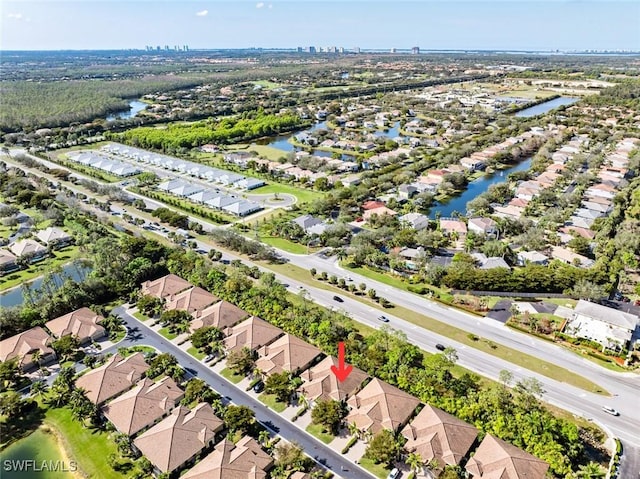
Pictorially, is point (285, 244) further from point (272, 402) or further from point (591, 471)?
point (591, 471)

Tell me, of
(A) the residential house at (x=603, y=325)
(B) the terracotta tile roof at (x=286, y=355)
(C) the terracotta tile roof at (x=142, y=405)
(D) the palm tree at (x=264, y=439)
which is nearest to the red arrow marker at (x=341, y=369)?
(B) the terracotta tile roof at (x=286, y=355)

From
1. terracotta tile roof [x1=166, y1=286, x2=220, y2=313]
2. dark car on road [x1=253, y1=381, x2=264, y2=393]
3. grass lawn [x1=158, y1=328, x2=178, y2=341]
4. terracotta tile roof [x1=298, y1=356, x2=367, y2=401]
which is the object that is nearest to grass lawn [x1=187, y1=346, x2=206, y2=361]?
grass lawn [x1=158, y1=328, x2=178, y2=341]

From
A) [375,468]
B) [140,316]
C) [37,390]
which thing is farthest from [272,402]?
[140,316]

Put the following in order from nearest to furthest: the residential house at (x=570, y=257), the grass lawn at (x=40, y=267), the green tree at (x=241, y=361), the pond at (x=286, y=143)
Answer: the green tree at (x=241, y=361)
the grass lawn at (x=40, y=267)
the residential house at (x=570, y=257)
the pond at (x=286, y=143)

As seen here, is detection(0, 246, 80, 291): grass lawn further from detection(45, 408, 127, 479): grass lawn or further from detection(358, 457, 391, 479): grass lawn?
detection(358, 457, 391, 479): grass lawn

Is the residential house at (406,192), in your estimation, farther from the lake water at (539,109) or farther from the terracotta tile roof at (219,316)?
the lake water at (539,109)

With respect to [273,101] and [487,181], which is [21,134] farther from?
[487,181]
